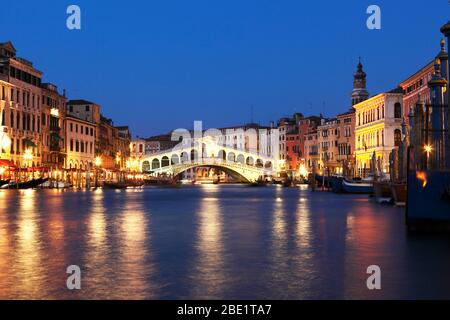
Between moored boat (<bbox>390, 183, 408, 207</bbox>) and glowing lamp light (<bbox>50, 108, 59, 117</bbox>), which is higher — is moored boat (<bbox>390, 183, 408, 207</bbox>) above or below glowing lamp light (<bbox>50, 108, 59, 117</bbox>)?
below

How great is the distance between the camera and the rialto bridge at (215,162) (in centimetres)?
9856

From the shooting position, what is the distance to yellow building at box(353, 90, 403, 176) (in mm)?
66688

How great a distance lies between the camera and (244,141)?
145250 mm

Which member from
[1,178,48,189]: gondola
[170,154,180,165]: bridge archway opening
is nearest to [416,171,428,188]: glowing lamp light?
[1,178,48,189]: gondola

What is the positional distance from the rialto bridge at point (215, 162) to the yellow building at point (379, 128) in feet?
82.7

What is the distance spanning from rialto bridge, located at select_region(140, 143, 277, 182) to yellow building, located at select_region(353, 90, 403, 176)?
25.2 m

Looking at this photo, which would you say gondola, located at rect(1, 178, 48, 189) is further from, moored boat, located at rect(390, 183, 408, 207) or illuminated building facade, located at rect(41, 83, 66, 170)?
moored boat, located at rect(390, 183, 408, 207)

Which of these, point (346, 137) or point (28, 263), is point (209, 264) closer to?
point (28, 263)

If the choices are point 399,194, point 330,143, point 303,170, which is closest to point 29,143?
point 399,194

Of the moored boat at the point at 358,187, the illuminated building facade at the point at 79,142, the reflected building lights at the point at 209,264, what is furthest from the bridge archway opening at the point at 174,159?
the reflected building lights at the point at 209,264

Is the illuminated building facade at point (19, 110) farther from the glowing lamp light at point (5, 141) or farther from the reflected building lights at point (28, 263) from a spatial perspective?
the reflected building lights at point (28, 263)

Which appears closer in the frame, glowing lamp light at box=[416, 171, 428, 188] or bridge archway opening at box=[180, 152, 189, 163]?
glowing lamp light at box=[416, 171, 428, 188]

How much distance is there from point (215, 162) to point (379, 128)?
32.8 metres
